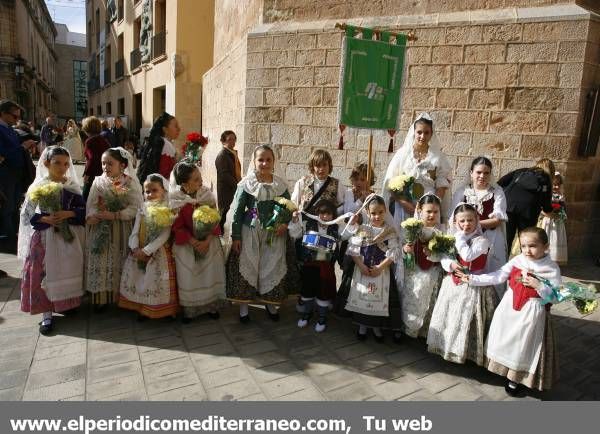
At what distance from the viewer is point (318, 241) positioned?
147 inches

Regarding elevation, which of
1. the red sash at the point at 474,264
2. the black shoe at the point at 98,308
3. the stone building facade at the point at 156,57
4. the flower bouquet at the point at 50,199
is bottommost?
the black shoe at the point at 98,308

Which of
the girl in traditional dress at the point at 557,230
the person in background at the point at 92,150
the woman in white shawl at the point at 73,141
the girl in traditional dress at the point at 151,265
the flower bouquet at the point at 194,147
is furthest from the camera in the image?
the woman in white shawl at the point at 73,141

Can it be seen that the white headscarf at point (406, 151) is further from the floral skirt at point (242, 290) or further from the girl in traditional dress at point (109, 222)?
the girl in traditional dress at point (109, 222)

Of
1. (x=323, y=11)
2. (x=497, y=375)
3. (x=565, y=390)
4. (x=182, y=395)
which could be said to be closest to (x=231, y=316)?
(x=182, y=395)

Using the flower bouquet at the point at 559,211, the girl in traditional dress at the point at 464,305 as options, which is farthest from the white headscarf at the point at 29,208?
the flower bouquet at the point at 559,211

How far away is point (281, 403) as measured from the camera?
110 inches

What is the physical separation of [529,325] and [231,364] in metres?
2.18

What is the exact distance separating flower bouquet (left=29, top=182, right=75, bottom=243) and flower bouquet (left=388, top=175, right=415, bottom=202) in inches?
117

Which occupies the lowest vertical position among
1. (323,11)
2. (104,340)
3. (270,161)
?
(104,340)

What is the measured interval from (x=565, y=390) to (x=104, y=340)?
365cm

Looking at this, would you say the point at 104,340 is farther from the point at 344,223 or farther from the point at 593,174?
the point at 593,174

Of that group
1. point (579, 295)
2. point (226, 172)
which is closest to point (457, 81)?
point (226, 172)

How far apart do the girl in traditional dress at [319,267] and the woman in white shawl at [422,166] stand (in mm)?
675

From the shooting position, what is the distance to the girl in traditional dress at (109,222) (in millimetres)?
3879
